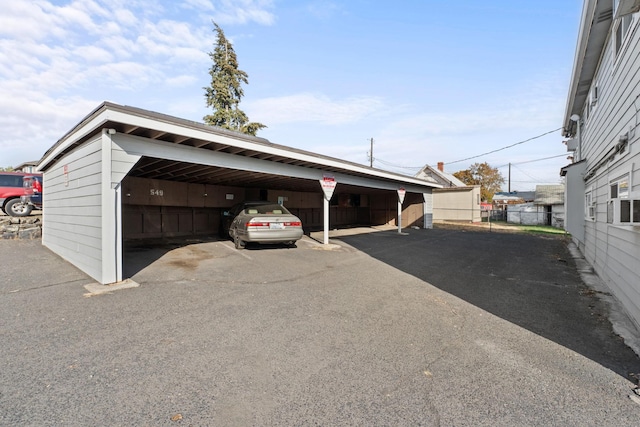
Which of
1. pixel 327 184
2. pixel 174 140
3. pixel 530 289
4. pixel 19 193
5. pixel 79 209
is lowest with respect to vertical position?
pixel 530 289

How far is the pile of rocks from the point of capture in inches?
396

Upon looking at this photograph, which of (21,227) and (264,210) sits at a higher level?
(264,210)

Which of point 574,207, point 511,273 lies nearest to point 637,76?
point 511,273

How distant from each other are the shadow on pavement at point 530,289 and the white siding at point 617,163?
0.50 metres

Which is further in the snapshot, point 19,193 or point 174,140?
point 19,193

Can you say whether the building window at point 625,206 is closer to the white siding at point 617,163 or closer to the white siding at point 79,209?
the white siding at point 617,163

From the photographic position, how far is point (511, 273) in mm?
6910

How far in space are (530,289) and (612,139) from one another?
302 cm

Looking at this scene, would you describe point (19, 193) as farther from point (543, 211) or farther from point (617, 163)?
point (543, 211)

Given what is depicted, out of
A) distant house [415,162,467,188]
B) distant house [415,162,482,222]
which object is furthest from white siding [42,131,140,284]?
distant house [415,162,467,188]

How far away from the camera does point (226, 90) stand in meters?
26.0

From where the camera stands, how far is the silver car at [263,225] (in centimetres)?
880

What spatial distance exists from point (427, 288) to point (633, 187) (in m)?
3.06

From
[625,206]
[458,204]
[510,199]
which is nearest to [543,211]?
[458,204]
